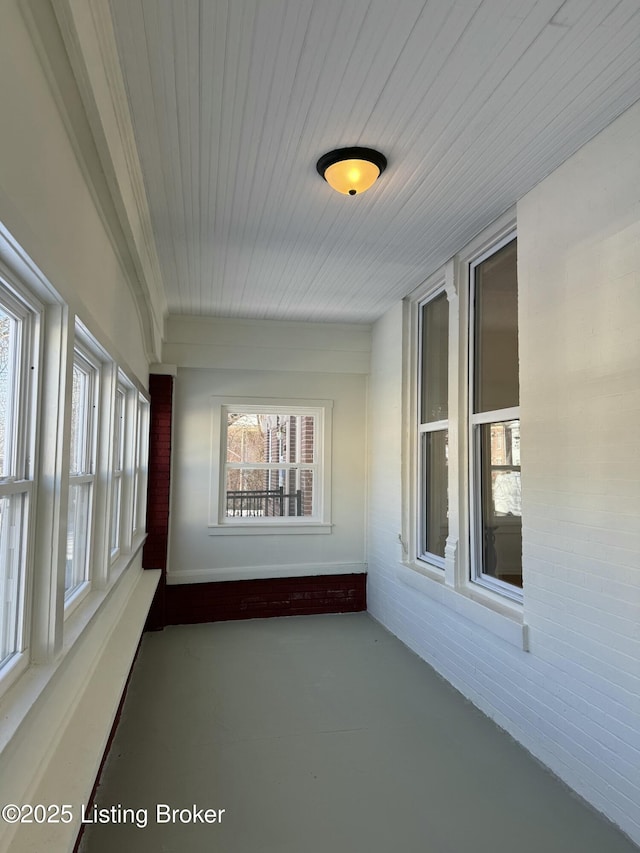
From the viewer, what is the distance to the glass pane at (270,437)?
5.86 m

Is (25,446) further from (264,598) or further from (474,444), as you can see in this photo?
(264,598)

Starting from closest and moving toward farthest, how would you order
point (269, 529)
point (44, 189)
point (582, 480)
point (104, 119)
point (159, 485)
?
1. point (44, 189)
2. point (104, 119)
3. point (582, 480)
4. point (159, 485)
5. point (269, 529)

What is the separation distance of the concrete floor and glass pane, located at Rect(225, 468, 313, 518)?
185 cm

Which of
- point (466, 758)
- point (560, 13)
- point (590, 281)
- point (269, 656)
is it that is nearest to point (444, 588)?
point (466, 758)

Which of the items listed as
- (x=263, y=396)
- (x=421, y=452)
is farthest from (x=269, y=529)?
(x=421, y=452)

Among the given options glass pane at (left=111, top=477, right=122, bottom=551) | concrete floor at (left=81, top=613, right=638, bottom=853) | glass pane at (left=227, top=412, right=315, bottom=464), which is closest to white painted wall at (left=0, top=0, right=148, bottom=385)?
glass pane at (left=111, top=477, right=122, bottom=551)

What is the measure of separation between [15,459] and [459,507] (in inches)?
115

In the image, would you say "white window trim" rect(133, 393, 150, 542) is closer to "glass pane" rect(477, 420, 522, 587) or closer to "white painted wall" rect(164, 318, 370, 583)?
"white painted wall" rect(164, 318, 370, 583)

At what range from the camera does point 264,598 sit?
18.2ft

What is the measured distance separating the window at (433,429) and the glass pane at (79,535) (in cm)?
266

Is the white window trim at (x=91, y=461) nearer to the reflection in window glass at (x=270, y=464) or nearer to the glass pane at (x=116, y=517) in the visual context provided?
the glass pane at (x=116, y=517)

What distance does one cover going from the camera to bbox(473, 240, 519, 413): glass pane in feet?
11.3

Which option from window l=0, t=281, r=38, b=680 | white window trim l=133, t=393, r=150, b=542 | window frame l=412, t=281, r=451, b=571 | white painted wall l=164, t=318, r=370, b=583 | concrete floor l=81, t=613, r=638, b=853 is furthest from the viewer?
white painted wall l=164, t=318, r=370, b=583

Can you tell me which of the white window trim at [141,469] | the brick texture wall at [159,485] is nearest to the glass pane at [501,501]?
the white window trim at [141,469]
